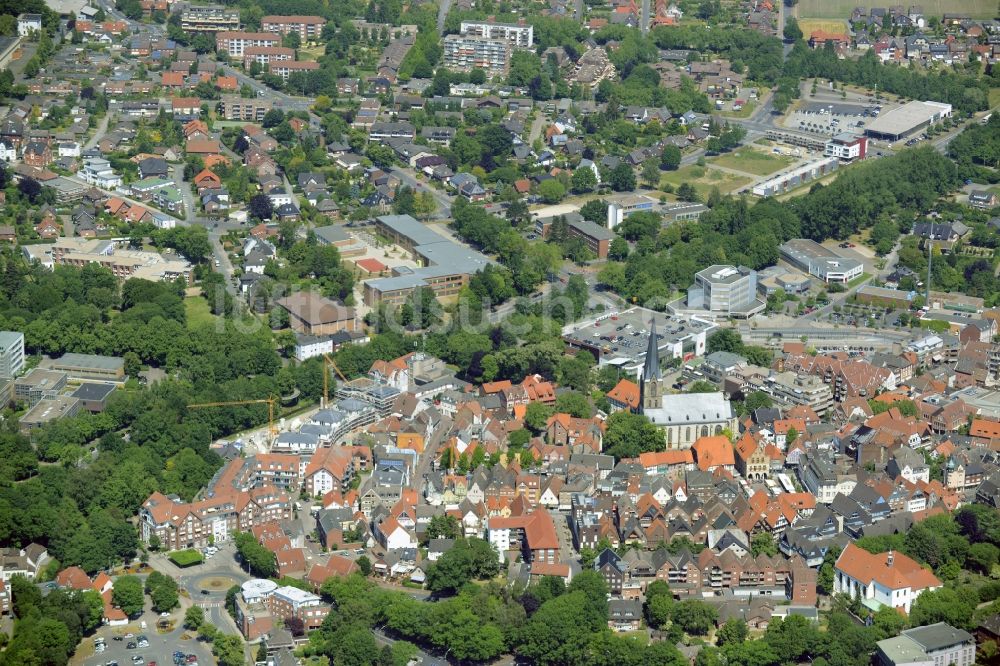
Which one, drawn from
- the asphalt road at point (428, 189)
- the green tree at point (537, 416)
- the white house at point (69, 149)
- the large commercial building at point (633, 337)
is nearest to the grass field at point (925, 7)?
the asphalt road at point (428, 189)

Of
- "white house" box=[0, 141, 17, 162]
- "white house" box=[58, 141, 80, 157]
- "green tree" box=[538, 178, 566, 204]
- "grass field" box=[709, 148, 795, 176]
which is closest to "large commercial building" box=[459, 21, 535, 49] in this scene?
"grass field" box=[709, 148, 795, 176]

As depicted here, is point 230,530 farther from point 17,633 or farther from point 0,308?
point 0,308

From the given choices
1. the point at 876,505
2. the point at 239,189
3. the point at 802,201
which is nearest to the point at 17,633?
the point at 876,505

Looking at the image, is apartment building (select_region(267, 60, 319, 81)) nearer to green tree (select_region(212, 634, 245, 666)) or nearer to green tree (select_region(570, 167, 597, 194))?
green tree (select_region(570, 167, 597, 194))

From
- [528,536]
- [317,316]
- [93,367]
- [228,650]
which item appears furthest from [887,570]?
[93,367]

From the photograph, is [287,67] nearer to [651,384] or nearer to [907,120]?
[907,120]
